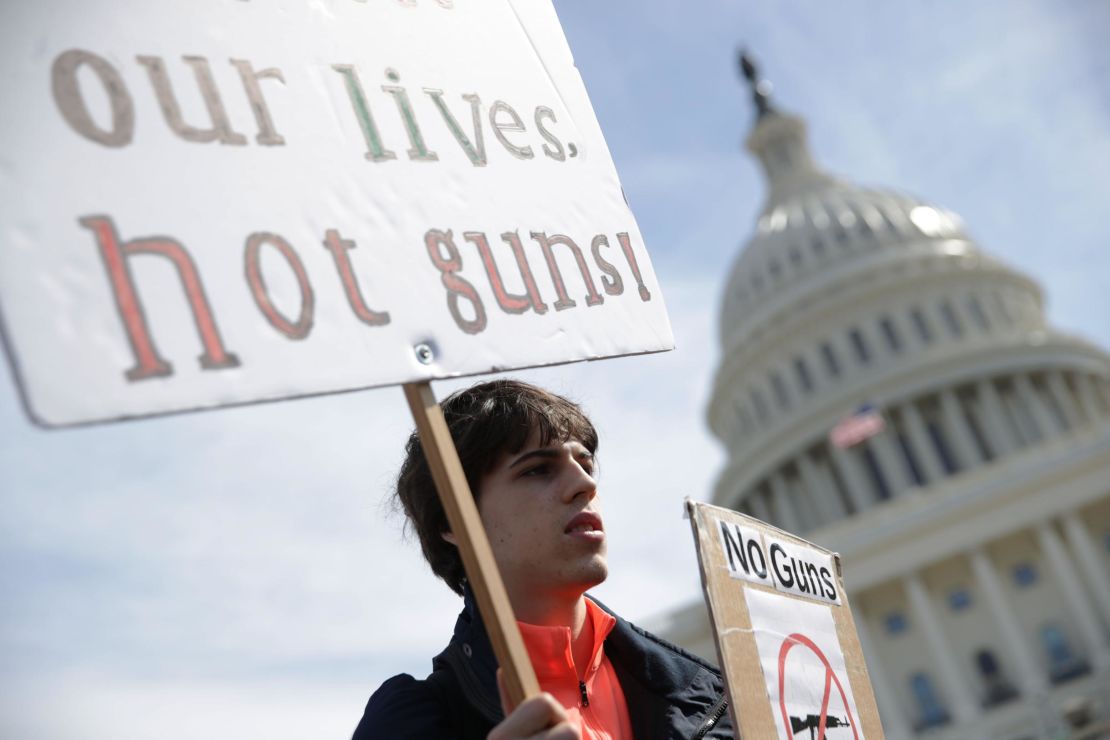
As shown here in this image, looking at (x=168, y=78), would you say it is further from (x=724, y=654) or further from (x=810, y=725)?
(x=810, y=725)

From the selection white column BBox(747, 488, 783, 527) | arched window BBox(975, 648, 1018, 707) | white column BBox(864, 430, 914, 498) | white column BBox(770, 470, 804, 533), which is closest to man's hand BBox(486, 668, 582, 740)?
arched window BBox(975, 648, 1018, 707)

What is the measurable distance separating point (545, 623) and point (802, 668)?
0.52 m

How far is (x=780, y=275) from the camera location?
6738 cm

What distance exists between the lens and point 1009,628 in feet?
147

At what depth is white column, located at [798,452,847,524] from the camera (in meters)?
58.0

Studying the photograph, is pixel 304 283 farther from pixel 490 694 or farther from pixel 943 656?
pixel 943 656

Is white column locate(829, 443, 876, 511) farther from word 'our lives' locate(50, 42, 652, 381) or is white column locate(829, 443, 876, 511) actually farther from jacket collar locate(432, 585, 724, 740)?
word 'our lives' locate(50, 42, 652, 381)

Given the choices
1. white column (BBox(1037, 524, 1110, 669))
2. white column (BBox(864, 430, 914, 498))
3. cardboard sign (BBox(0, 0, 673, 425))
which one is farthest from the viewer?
white column (BBox(864, 430, 914, 498))

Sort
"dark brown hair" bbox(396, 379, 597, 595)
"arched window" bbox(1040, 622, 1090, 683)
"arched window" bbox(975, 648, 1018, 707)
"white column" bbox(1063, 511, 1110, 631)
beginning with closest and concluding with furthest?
"dark brown hair" bbox(396, 379, 597, 595) → "white column" bbox(1063, 511, 1110, 631) → "arched window" bbox(1040, 622, 1090, 683) → "arched window" bbox(975, 648, 1018, 707)

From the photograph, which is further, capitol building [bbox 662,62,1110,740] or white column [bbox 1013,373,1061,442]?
white column [bbox 1013,373,1061,442]

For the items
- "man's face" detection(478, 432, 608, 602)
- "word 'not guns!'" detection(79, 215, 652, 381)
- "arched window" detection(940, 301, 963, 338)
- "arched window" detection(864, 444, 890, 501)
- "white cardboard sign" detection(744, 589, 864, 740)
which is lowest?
"white cardboard sign" detection(744, 589, 864, 740)

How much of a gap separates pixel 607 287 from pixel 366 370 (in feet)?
2.35

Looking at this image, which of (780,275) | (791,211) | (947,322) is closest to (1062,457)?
(947,322)

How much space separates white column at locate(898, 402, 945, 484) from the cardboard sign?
183 ft
